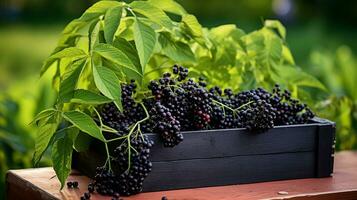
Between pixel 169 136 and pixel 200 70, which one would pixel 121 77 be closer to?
pixel 169 136

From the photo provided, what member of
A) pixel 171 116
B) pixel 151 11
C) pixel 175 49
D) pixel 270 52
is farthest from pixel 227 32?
pixel 171 116

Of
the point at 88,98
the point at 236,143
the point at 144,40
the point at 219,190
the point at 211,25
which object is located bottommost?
the point at 211,25

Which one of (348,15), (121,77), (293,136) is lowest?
(348,15)

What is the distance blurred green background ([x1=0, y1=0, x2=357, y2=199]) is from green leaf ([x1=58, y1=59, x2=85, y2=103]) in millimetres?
539

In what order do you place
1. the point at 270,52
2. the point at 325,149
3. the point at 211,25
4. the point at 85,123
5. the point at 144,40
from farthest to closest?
1. the point at 211,25
2. the point at 270,52
3. the point at 325,149
4. the point at 144,40
5. the point at 85,123

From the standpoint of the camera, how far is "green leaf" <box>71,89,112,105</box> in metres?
1.80

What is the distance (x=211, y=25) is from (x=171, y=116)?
785 centimetres

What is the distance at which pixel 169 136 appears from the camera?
1.83 m

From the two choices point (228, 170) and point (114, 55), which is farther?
point (228, 170)

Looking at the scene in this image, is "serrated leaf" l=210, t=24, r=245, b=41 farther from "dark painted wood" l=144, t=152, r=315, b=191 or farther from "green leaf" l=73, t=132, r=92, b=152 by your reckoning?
"green leaf" l=73, t=132, r=92, b=152

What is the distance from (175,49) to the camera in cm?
211

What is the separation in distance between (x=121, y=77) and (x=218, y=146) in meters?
0.29

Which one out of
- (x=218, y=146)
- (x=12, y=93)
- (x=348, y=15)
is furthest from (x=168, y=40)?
(x=348, y=15)

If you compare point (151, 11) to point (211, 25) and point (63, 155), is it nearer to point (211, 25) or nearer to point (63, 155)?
point (63, 155)
